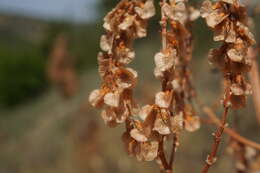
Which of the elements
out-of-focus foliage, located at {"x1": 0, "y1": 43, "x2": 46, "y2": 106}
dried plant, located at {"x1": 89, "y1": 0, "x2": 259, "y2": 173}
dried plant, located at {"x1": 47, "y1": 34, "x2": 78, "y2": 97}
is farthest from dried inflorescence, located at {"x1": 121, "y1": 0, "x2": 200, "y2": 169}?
out-of-focus foliage, located at {"x1": 0, "y1": 43, "x2": 46, "y2": 106}

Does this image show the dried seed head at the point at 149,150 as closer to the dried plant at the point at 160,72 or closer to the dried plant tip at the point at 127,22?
the dried plant at the point at 160,72

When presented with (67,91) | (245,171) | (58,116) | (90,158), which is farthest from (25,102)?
(245,171)

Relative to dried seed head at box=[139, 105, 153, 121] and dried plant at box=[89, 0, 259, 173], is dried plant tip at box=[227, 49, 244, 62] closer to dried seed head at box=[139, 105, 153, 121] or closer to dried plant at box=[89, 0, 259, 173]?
dried plant at box=[89, 0, 259, 173]

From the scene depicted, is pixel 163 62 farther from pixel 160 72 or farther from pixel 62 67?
pixel 62 67

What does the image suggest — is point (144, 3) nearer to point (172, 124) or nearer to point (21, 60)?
point (172, 124)

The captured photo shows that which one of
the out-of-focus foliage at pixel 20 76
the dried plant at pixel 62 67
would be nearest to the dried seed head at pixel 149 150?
the dried plant at pixel 62 67

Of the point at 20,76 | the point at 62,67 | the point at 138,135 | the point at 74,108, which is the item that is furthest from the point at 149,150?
the point at 20,76

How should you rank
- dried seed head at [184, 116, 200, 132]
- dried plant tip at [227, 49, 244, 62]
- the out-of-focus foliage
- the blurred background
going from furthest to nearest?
the out-of-focus foliage < the blurred background < dried seed head at [184, 116, 200, 132] < dried plant tip at [227, 49, 244, 62]
